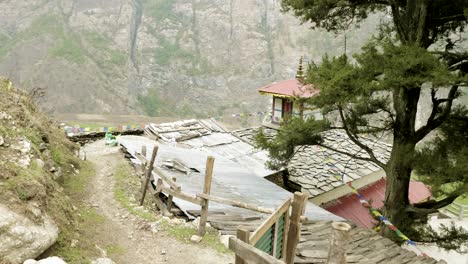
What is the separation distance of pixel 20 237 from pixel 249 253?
3.82m

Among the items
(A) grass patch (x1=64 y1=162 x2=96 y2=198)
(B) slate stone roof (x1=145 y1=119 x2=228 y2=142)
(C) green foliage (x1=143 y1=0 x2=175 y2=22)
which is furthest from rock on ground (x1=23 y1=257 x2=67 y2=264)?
(C) green foliage (x1=143 y1=0 x2=175 y2=22)

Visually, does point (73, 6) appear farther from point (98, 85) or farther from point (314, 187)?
point (314, 187)

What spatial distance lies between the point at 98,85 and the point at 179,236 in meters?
62.9

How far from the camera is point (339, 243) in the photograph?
305cm

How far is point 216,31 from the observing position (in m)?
82.4

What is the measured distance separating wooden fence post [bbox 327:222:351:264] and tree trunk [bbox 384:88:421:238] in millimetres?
8519

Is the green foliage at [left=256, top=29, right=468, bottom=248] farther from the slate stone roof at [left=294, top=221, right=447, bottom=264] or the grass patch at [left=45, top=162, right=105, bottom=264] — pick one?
the grass patch at [left=45, top=162, right=105, bottom=264]

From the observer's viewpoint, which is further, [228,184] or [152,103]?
[152,103]

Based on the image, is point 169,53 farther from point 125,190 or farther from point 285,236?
point 285,236

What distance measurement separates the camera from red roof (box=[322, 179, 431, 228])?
15.1 metres

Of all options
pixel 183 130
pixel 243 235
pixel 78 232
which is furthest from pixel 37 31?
pixel 243 235

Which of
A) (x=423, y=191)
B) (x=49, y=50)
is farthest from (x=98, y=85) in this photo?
(x=423, y=191)

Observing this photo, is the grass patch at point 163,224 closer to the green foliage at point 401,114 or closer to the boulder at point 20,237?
the boulder at point 20,237

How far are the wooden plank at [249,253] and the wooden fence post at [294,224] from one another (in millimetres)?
1563
